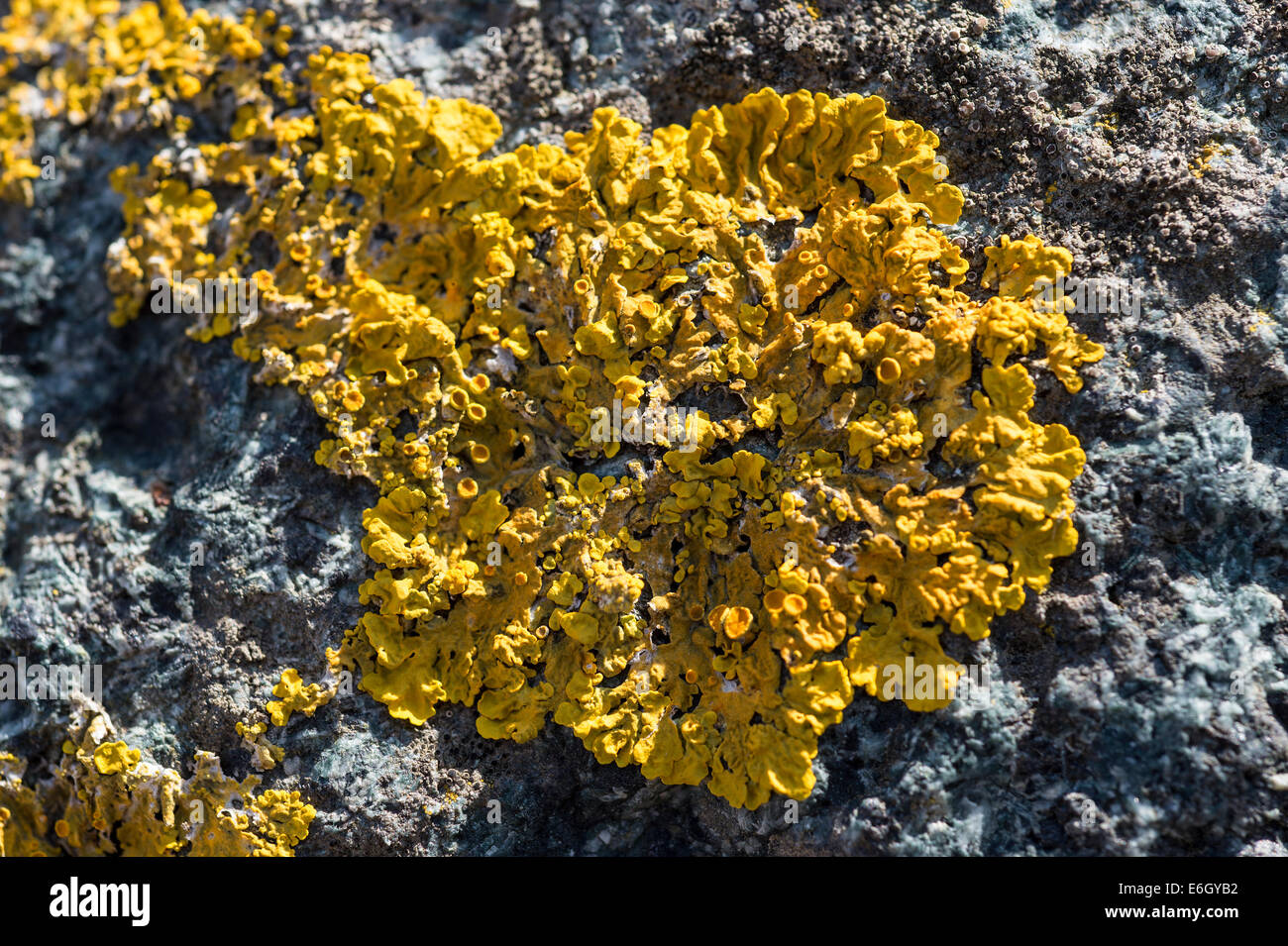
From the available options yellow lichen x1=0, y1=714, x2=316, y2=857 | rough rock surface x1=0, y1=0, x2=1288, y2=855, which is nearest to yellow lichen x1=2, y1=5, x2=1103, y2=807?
rough rock surface x1=0, y1=0, x2=1288, y2=855

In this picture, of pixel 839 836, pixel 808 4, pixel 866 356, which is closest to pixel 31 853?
pixel 839 836

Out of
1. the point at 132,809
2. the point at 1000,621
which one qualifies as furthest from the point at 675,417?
the point at 132,809

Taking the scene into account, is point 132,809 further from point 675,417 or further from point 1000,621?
point 1000,621

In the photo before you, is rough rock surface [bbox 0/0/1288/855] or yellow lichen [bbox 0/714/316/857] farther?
yellow lichen [bbox 0/714/316/857]

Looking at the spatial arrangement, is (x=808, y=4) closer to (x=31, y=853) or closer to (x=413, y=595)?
(x=413, y=595)

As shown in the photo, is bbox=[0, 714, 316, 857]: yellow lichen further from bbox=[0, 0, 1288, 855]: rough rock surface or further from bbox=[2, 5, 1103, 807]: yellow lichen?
bbox=[2, 5, 1103, 807]: yellow lichen

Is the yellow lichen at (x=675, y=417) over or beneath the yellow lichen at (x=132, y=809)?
over

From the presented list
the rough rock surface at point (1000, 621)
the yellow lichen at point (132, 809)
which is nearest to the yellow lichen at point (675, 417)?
the rough rock surface at point (1000, 621)

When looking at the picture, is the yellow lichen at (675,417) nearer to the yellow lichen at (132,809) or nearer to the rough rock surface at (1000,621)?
the rough rock surface at (1000,621)
